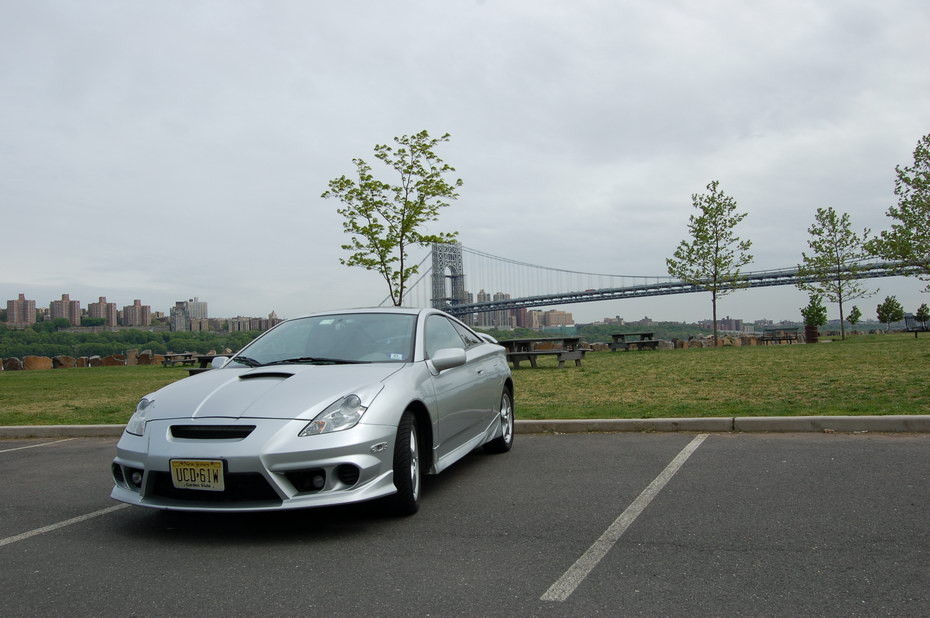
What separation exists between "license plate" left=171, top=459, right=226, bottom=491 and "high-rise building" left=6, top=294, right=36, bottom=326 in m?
54.8

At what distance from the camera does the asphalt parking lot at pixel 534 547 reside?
3105mm

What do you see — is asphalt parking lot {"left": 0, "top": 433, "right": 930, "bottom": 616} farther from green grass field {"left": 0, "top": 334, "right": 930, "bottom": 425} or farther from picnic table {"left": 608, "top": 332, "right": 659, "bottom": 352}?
picnic table {"left": 608, "top": 332, "right": 659, "bottom": 352}

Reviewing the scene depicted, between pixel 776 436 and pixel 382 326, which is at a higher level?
pixel 382 326

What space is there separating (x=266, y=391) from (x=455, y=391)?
5.07ft

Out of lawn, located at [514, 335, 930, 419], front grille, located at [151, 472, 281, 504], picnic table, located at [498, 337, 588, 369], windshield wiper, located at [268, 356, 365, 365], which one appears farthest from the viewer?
picnic table, located at [498, 337, 588, 369]

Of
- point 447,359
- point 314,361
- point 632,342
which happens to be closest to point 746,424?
point 447,359

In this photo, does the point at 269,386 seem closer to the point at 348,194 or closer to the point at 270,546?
the point at 270,546

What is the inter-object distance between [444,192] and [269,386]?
16.0m

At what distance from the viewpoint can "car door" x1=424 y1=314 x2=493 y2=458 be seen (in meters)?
5.14

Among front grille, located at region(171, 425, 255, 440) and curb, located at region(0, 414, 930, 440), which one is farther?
curb, located at region(0, 414, 930, 440)

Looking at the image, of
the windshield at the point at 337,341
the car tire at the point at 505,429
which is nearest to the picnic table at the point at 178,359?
the car tire at the point at 505,429

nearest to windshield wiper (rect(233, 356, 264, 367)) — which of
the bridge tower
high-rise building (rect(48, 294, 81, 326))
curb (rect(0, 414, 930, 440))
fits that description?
Result: curb (rect(0, 414, 930, 440))

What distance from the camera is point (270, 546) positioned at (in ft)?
13.1

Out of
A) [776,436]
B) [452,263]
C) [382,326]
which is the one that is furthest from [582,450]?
[452,263]
